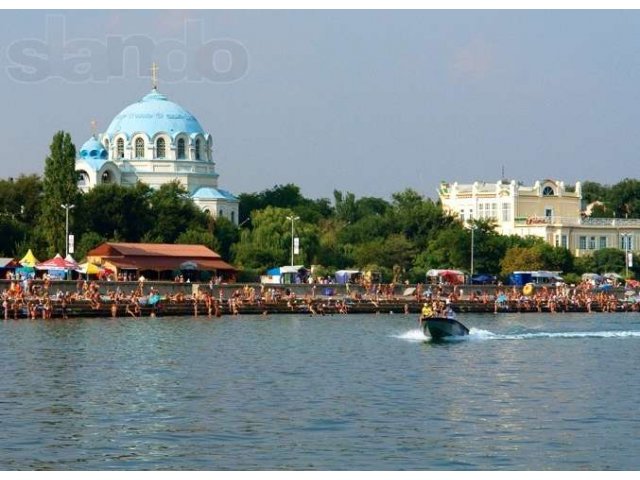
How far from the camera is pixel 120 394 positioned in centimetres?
3925

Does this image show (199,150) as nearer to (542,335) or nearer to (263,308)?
(263,308)

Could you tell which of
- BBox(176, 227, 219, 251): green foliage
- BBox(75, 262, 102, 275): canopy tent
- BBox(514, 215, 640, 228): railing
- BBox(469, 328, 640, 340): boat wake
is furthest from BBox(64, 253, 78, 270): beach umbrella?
BBox(514, 215, 640, 228): railing

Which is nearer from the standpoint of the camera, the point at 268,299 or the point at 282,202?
the point at 268,299

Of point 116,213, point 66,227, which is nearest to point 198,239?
point 116,213

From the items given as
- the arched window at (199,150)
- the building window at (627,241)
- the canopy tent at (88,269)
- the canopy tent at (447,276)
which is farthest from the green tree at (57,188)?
the building window at (627,241)

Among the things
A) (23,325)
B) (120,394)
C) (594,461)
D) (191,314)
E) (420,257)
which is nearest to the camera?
(594,461)

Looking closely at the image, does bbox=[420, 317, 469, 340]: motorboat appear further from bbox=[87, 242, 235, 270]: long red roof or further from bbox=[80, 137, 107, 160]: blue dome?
bbox=[80, 137, 107, 160]: blue dome

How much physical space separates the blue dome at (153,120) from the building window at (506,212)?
2488cm

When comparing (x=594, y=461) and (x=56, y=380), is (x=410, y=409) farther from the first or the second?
(x=56, y=380)

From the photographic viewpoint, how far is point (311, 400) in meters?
38.0

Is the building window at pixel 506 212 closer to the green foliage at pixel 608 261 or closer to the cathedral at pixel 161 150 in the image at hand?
the green foliage at pixel 608 261

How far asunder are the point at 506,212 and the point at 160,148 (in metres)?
28.0

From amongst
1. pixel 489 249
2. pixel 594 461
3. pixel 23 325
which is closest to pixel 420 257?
pixel 489 249

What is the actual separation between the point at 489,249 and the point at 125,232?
2559 cm
